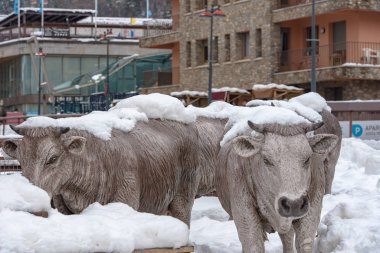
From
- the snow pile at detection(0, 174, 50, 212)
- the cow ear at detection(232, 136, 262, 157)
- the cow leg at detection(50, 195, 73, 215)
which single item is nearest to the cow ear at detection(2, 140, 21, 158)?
the cow leg at detection(50, 195, 73, 215)

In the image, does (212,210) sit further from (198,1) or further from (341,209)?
(198,1)

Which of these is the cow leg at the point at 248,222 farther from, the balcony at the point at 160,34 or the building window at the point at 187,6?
the balcony at the point at 160,34

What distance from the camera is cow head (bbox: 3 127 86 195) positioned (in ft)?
36.7

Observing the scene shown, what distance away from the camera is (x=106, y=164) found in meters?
11.9

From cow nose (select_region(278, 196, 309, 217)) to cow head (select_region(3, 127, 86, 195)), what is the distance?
101 inches

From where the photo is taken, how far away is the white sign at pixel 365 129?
34.6 m

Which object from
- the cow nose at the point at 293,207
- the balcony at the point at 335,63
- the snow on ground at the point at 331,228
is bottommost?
the snow on ground at the point at 331,228

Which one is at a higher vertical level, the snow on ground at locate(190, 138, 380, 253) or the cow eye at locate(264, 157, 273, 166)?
the cow eye at locate(264, 157, 273, 166)

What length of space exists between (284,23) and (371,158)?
29.7 m

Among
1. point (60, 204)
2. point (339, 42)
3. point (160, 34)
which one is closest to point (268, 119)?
point (60, 204)

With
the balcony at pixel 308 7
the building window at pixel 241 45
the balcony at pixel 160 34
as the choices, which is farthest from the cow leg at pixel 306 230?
the balcony at pixel 160 34

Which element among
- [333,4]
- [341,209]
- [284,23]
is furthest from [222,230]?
[284,23]

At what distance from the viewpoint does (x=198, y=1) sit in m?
61.7

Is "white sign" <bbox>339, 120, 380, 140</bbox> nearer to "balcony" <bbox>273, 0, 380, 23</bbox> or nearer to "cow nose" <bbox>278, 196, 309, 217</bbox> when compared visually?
"balcony" <bbox>273, 0, 380, 23</bbox>
